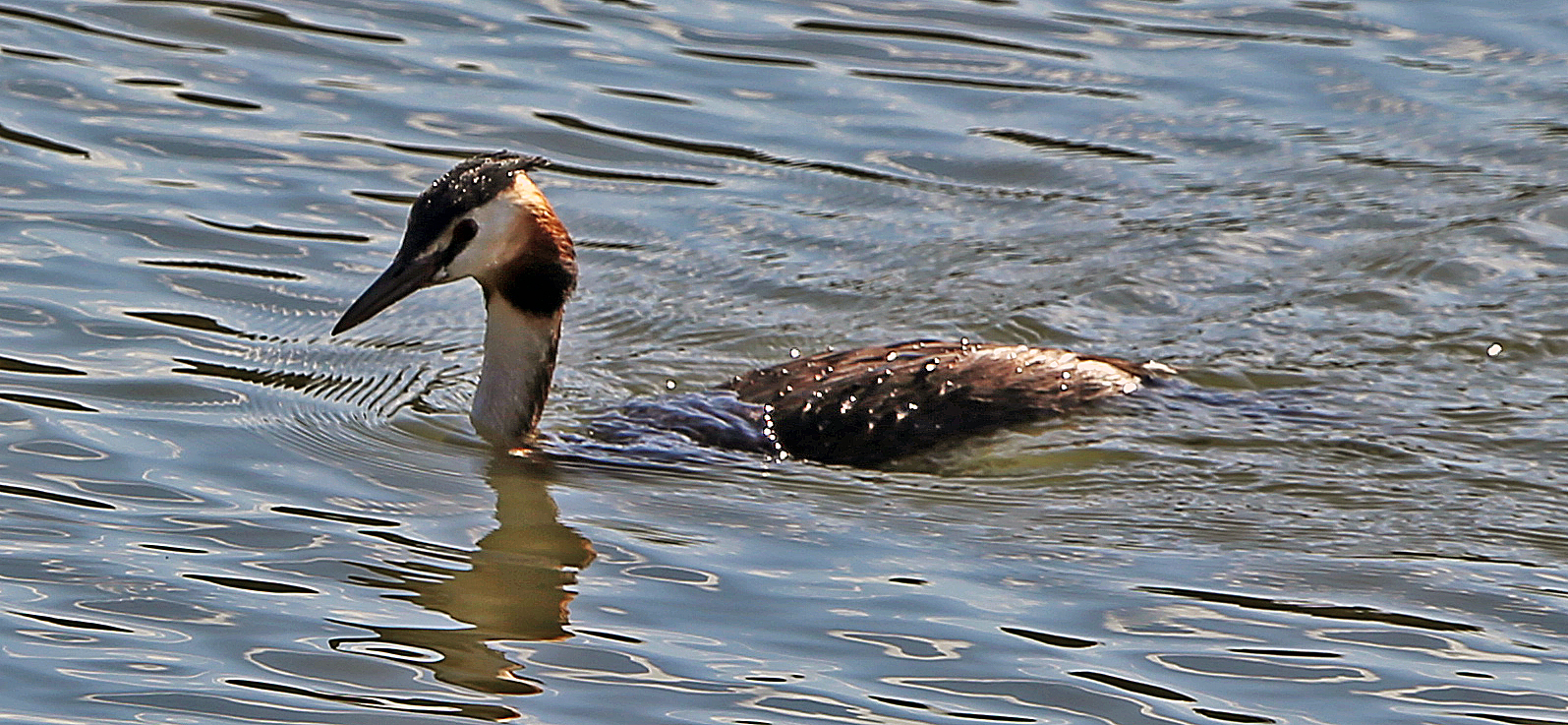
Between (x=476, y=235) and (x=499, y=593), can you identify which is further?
(x=476, y=235)

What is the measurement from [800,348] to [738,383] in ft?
2.84

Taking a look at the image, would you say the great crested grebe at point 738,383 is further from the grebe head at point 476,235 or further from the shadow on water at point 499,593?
the shadow on water at point 499,593

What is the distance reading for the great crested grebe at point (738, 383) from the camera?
8562 mm

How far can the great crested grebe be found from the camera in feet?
28.1

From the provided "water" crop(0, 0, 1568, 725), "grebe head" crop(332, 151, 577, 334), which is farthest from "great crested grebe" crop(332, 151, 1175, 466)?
"water" crop(0, 0, 1568, 725)

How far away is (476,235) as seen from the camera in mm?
8570

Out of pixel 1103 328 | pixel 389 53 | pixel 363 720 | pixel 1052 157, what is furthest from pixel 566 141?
pixel 363 720

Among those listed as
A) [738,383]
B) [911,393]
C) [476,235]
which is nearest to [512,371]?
[476,235]

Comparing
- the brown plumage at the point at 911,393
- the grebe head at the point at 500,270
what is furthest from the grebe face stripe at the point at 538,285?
the brown plumage at the point at 911,393

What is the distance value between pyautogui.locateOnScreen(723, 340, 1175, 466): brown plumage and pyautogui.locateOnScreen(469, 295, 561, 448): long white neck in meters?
0.77

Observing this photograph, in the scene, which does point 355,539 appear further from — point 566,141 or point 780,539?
point 566,141

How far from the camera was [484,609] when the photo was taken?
742 centimetres

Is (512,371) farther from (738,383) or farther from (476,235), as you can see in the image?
(738,383)

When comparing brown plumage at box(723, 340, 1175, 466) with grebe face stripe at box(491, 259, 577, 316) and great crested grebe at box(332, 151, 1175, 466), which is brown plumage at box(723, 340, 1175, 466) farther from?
grebe face stripe at box(491, 259, 577, 316)
